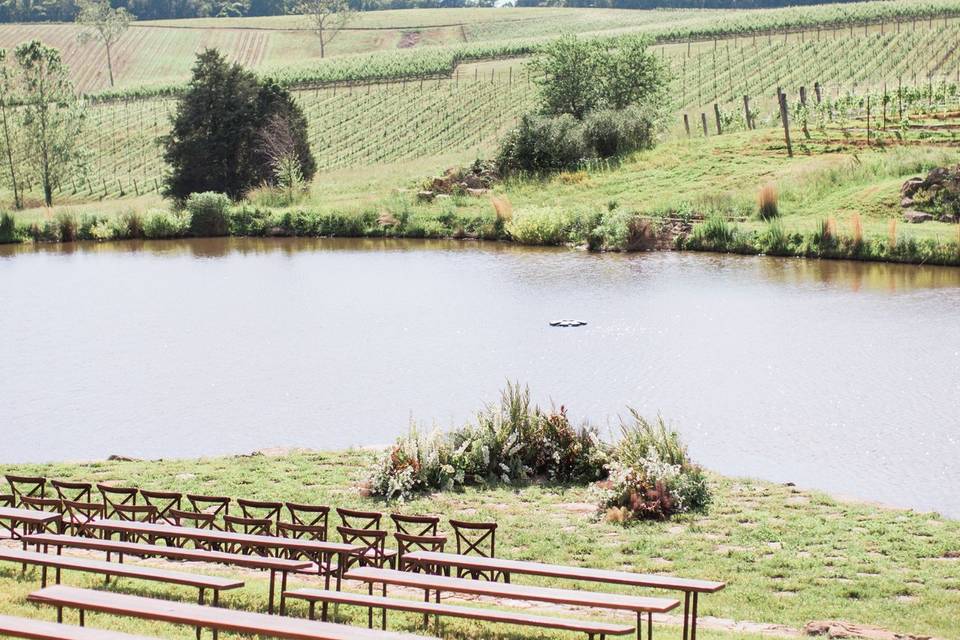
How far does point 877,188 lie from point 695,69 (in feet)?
145

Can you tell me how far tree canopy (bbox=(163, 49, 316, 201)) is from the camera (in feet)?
199

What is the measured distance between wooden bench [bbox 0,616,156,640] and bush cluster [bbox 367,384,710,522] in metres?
8.01

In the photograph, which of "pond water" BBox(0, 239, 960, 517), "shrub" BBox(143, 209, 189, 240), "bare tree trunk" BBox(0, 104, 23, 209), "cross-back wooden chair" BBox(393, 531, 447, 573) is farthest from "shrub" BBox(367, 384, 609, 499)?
"bare tree trunk" BBox(0, 104, 23, 209)

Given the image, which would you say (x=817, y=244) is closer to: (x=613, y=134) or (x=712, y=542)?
→ (x=613, y=134)

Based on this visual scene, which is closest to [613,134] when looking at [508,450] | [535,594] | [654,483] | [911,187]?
[911,187]

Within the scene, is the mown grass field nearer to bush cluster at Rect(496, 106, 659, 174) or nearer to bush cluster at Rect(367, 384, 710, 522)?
bush cluster at Rect(367, 384, 710, 522)

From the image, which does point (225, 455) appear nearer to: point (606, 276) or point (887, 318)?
point (887, 318)

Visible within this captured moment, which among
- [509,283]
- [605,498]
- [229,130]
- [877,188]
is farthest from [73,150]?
A: [605,498]

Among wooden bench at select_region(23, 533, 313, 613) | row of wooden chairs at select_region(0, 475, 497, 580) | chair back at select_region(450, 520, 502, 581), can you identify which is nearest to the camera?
wooden bench at select_region(23, 533, 313, 613)

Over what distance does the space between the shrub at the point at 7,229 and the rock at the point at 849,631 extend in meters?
49.6

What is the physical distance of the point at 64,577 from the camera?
11.9 m

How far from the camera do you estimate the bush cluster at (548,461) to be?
15484mm

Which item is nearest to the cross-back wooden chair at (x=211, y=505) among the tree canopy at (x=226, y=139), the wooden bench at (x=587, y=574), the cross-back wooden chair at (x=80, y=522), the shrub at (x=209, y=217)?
the cross-back wooden chair at (x=80, y=522)

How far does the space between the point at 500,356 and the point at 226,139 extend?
37090 millimetres
